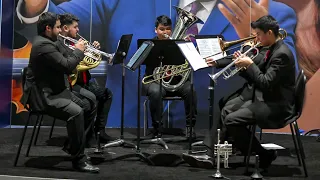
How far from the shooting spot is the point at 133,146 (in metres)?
5.82

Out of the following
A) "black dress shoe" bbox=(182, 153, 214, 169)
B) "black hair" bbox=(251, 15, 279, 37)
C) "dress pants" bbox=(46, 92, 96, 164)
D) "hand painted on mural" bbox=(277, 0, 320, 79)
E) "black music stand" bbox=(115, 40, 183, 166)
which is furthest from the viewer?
"hand painted on mural" bbox=(277, 0, 320, 79)

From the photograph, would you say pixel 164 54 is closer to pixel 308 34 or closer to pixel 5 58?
pixel 308 34

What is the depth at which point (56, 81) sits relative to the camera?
182 inches

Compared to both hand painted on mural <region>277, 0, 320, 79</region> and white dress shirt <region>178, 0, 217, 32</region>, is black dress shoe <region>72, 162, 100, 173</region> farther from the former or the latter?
hand painted on mural <region>277, 0, 320, 79</region>

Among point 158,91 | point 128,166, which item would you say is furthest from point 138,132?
point 158,91

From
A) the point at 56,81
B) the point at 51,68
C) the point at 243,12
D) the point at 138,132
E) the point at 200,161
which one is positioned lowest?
the point at 200,161

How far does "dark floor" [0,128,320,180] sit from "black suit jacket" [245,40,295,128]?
0.59 m

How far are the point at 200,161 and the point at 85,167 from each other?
1.14 m

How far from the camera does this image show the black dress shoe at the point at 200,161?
185 inches

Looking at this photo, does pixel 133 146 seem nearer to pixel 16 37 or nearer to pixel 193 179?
pixel 193 179

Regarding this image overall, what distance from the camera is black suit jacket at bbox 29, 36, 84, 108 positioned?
4.50 m

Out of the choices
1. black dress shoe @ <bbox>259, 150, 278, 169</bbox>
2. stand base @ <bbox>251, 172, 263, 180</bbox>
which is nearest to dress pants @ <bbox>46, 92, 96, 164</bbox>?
stand base @ <bbox>251, 172, 263, 180</bbox>

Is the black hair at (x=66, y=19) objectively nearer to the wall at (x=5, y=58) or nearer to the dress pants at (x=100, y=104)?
the dress pants at (x=100, y=104)

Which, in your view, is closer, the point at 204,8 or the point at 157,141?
the point at 157,141
